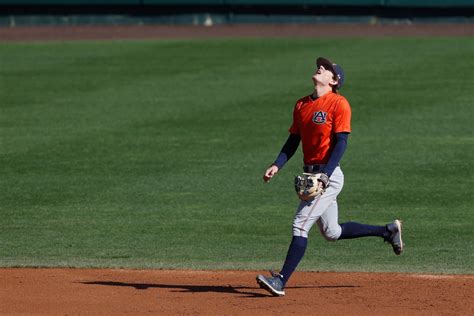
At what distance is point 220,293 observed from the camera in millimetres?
8727

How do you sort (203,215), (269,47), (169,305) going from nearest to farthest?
1. (169,305)
2. (203,215)
3. (269,47)

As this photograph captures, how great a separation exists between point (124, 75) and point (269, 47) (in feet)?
15.0

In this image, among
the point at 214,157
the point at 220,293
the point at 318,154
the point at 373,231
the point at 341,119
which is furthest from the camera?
the point at 214,157

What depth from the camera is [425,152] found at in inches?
586

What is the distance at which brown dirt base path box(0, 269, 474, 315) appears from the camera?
8148 millimetres

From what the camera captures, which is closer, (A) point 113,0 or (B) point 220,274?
(B) point 220,274

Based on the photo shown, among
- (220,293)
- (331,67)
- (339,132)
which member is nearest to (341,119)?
(339,132)

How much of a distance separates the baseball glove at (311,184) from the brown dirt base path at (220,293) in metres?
0.78

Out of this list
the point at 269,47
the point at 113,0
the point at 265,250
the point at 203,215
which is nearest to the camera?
the point at 265,250

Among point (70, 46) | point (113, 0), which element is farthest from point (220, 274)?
point (113, 0)

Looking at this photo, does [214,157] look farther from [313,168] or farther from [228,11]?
[228,11]

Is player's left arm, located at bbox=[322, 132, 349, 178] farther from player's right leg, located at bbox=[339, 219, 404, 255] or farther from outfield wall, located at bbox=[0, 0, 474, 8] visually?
outfield wall, located at bbox=[0, 0, 474, 8]

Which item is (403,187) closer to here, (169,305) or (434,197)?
(434,197)

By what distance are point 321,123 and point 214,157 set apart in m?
6.41
